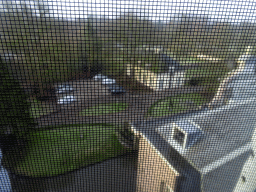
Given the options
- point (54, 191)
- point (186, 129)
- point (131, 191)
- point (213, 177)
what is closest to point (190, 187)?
point (213, 177)

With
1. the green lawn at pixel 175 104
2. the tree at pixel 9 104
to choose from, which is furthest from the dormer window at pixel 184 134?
the tree at pixel 9 104

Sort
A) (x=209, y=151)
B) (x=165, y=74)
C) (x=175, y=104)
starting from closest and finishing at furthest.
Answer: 1. (x=209, y=151)
2. (x=175, y=104)
3. (x=165, y=74)

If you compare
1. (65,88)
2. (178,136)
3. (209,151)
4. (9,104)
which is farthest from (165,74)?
(9,104)

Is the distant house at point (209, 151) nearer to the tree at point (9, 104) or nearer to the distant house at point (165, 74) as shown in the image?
the distant house at point (165, 74)

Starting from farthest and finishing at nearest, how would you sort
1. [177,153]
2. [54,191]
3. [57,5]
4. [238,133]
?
[54,191]
[177,153]
[238,133]
[57,5]

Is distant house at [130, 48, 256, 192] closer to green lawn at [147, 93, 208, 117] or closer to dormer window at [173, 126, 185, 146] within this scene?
dormer window at [173, 126, 185, 146]

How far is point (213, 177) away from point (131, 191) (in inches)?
33.9

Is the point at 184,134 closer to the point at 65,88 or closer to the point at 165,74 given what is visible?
the point at 165,74

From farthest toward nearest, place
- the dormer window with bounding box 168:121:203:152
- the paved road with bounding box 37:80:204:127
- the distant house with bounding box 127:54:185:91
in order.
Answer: the dormer window with bounding box 168:121:203:152, the distant house with bounding box 127:54:185:91, the paved road with bounding box 37:80:204:127

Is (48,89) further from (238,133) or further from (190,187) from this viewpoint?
(238,133)

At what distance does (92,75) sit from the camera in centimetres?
167

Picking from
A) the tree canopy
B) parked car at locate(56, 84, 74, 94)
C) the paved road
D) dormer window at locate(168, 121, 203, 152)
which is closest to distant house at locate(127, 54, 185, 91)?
the paved road

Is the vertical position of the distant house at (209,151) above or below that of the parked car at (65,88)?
below

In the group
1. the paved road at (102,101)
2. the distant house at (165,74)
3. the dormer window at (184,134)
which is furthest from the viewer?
the dormer window at (184,134)
